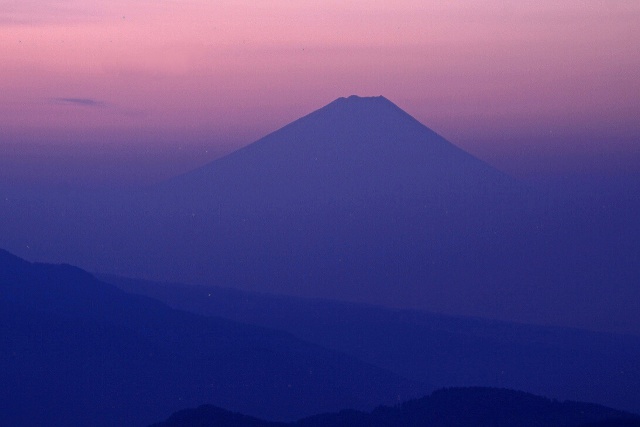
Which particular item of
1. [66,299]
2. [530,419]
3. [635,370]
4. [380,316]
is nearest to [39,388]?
[66,299]

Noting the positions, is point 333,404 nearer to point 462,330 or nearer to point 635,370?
point 635,370

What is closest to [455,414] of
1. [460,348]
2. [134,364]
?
[134,364]

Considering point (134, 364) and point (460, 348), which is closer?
point (134, 364)

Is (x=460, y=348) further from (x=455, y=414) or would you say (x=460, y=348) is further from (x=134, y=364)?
(x=455, y=414)

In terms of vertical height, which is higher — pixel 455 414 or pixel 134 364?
pixel 455 414

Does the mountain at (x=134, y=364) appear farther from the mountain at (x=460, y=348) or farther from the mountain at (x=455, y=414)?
the mountain at (x=455, y=414)

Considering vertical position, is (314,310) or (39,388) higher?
(314,310)

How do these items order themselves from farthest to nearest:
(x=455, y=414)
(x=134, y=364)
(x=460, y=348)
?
1. (x=460, y=348)
2. (x=134, y=364)
3. (x=455, y=414)
